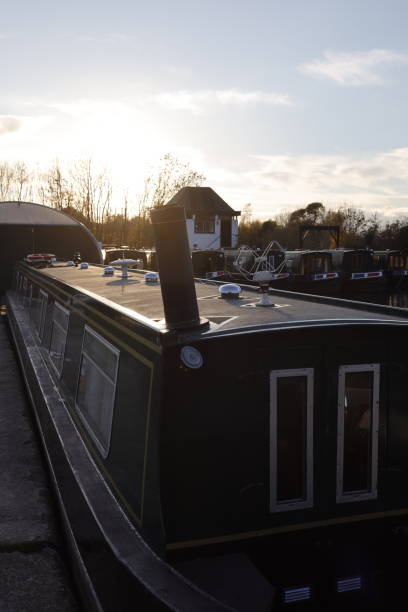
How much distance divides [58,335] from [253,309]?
11.5 ft

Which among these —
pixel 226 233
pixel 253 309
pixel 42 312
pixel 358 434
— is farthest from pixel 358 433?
pixel 226 233

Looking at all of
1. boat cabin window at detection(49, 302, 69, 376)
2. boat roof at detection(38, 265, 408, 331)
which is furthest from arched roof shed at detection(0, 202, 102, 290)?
boat roof at detection(38, 265, 408, 331)

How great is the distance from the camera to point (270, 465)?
3.35 m

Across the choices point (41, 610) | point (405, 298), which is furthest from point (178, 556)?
point (405, 298)

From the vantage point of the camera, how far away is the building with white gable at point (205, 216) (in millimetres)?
47781

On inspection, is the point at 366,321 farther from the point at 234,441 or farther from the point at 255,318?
the point at 234,441

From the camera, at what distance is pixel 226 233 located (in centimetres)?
4947

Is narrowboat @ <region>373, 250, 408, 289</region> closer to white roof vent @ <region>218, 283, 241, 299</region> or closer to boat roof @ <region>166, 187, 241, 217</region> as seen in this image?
white roof vent @ <region>218, 283, 241, 299</region>

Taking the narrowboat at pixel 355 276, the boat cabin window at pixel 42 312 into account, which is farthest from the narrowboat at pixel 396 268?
the boat cabin window at pixel 42 312

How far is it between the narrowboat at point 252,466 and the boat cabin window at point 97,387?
54 centimetres

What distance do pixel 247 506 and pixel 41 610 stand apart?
151 centimetres

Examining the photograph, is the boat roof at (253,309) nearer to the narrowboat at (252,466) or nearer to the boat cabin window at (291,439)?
the narrowboat at (252,466)

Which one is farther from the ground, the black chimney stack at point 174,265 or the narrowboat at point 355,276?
the black chimney stack at point 174,265

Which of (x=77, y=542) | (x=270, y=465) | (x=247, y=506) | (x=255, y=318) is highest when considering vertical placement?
(x=255, y=318)
